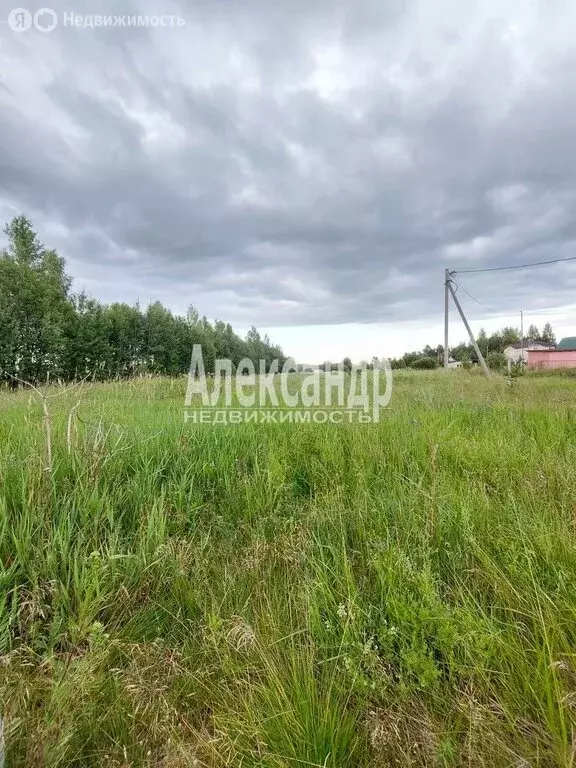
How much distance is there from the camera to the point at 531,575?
4.86ft

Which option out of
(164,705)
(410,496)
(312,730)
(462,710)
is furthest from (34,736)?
(410,496)

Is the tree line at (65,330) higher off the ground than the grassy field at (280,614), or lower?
higher

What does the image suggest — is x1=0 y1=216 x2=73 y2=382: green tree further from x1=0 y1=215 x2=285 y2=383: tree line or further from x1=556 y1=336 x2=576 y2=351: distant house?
x1=556 y1=336 x2=576 y2=351: distant house

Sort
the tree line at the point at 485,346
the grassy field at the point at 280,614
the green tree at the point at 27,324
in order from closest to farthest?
the grassy field at the point at 280,614 → the green tree at the point at 27,324 → the tree line at the point at 485,346

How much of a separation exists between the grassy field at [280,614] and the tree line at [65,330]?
228 inches

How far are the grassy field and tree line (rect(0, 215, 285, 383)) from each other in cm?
578

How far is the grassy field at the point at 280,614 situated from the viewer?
3.37ft

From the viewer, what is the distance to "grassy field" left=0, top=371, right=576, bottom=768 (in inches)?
40.4

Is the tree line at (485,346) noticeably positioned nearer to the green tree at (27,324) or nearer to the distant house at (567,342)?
the distant house at (567,342)

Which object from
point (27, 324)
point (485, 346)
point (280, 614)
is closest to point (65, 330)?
point (27, 324)

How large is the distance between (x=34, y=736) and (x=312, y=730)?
815 millimetres

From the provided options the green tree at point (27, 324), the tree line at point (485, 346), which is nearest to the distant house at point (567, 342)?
the tree line at point (485, 346)

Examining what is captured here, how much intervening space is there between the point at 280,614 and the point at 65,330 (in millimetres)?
24819

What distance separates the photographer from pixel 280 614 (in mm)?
1480
